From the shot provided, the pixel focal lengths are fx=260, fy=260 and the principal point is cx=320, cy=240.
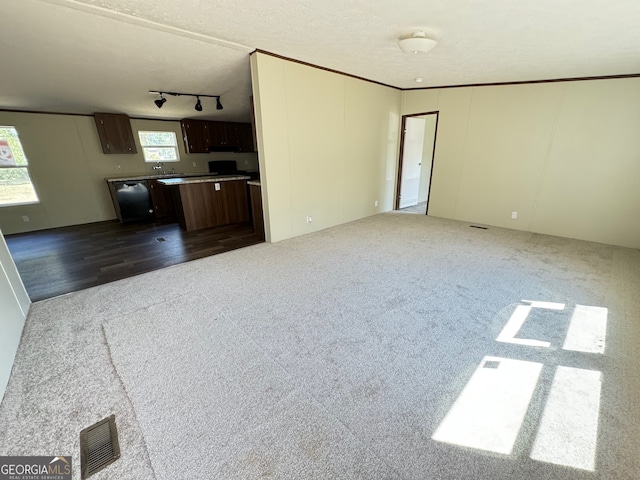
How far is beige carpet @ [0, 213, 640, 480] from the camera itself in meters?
1.23

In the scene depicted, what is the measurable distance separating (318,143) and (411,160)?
9.88 feet

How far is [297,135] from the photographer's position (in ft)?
13.1

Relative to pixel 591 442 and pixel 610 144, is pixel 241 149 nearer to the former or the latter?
pixel 610 144

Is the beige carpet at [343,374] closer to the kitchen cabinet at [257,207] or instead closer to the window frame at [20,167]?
the kitchen cabinet at [257,207]

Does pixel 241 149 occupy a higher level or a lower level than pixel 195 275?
higher

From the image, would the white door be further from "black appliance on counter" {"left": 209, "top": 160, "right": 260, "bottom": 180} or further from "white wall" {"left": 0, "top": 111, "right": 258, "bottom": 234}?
"white wall" {"left": 0, "top": 111, "right": 258, "bottom": 234}

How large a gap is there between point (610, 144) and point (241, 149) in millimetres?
7834

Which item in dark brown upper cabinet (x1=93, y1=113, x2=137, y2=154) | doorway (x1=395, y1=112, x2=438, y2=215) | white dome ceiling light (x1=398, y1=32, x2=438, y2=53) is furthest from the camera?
doorway (x1=395, y1=112, x2=438, y2=215)

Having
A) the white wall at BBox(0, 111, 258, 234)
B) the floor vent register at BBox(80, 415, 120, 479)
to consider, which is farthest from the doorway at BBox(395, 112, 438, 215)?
the white wall at BBox(0, 111, 258, 234)

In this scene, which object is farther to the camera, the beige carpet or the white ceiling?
the white ceiling

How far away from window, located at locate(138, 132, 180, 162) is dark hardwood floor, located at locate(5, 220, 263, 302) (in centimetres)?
200

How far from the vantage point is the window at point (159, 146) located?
6344mm

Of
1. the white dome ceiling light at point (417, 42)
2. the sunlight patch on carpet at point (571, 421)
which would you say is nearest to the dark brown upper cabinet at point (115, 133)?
the white dome ceiling light at point (417, 42)

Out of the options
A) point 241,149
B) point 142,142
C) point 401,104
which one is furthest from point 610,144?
point 142,142
